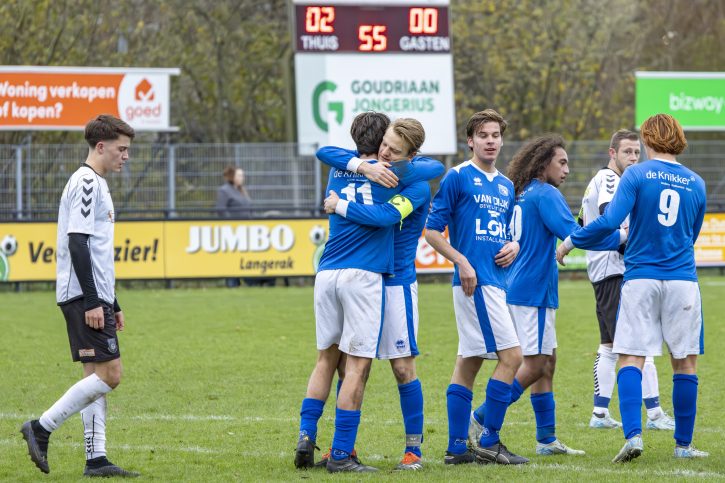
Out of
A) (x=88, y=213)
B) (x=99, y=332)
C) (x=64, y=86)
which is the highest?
(x=64, y=86)

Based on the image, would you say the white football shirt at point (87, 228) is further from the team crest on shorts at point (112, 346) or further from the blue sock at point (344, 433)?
the blue sock at point (344, 433)

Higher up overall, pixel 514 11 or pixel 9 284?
pixel 514 11

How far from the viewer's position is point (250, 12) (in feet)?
115

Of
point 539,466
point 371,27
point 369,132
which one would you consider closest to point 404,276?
point 369,132

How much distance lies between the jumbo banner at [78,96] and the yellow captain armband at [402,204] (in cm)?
1844

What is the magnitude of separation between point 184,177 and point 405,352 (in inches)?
677

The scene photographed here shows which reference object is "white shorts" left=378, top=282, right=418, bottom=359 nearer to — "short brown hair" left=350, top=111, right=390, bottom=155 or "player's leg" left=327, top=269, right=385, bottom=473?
"player's leg" left=327, top=269, right=385, bottom=473

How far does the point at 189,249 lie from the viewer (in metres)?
22.0

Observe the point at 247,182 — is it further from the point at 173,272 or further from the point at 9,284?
the point at 9,284

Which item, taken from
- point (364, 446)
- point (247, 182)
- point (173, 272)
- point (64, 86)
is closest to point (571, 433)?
point (364, 446)

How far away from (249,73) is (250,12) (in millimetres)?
1705

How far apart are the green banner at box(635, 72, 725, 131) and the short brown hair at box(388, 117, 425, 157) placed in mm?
21987

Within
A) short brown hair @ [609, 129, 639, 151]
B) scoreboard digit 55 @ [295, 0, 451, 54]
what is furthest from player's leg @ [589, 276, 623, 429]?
scoreboard digit 55 @ [295, 0, 451, 54]

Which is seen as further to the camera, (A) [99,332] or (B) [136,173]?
(B) [136,173]
